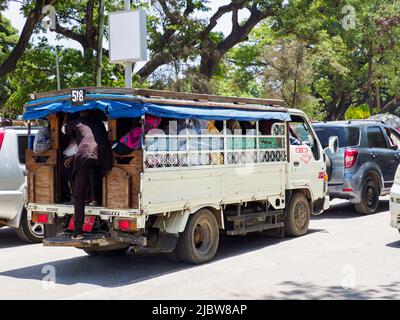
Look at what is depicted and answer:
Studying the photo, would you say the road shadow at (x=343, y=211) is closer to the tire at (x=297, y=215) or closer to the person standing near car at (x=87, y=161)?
the tire at (x=297, y=215)

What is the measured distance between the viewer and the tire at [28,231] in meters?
10.1

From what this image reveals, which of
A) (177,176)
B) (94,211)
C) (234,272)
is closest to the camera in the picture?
(94,211)

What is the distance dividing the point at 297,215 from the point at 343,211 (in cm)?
397

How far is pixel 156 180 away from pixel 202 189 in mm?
935

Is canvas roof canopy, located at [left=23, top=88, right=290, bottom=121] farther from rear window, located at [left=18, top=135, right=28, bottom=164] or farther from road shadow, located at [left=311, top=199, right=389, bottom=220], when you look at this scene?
road shadow, located at [left=311, top=199, right=389, bottom=220]

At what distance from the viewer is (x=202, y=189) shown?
8125mm

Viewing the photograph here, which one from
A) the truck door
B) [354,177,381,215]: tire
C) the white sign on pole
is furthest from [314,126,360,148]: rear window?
the white sign on pole

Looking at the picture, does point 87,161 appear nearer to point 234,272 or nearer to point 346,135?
point 234,272

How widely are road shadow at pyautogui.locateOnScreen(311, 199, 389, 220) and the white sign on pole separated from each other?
6.21 m

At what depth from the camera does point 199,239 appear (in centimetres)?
832

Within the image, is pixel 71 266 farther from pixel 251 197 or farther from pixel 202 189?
pixel 251 197

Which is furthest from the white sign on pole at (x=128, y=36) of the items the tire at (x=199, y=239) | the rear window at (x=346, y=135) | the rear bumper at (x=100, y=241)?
the rear bumper at (x=100, y=241)

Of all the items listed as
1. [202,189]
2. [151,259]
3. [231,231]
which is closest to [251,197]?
[231,231]

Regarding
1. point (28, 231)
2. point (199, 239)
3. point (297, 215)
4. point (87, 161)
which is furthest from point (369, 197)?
point (87, 161)
